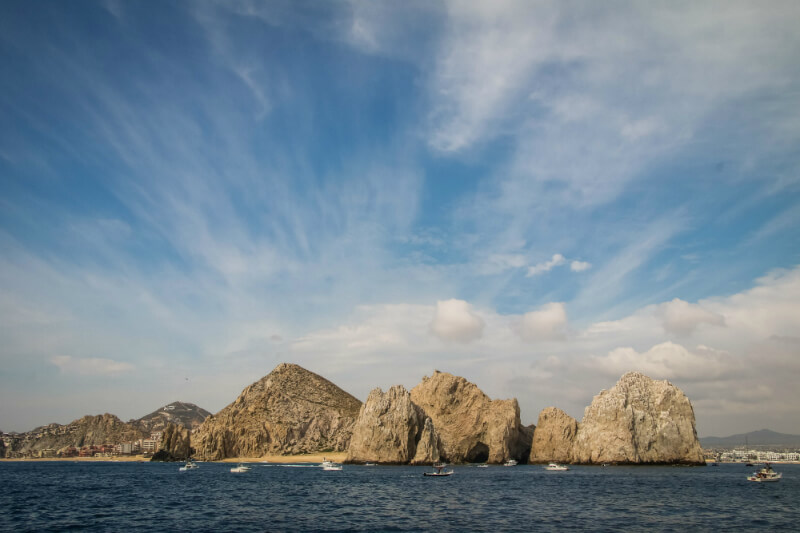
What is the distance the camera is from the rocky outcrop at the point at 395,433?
158m

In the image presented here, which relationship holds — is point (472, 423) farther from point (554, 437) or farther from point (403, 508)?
point (403, 508)

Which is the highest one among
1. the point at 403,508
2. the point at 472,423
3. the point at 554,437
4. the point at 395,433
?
the point at 472,423

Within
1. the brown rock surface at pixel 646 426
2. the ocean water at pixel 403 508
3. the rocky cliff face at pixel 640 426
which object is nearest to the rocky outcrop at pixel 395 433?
the rocky cliff face at pixel 640 426

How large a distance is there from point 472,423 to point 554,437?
2867 centimetres

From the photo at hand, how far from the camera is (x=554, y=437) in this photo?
18350 centimetres

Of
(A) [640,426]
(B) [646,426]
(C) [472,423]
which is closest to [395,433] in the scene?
(C) [472,423]

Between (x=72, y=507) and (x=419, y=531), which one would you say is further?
(x=72, y=507)

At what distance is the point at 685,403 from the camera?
158500 millimetres

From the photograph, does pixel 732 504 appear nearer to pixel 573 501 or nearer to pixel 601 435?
pixel 573 501

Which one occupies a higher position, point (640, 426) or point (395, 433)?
A: point (640, 426)

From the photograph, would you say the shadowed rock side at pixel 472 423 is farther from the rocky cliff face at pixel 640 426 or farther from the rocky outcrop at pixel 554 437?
the rocky cliff face at pixel 640 426

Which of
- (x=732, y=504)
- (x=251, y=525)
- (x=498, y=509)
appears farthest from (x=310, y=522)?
(x=732, y=504)

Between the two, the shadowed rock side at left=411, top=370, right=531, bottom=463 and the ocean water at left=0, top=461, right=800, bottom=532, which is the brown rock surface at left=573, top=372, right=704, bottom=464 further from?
the ocean water at left=0, top=461, right=800, bottom=532

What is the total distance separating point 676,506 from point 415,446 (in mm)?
107373
